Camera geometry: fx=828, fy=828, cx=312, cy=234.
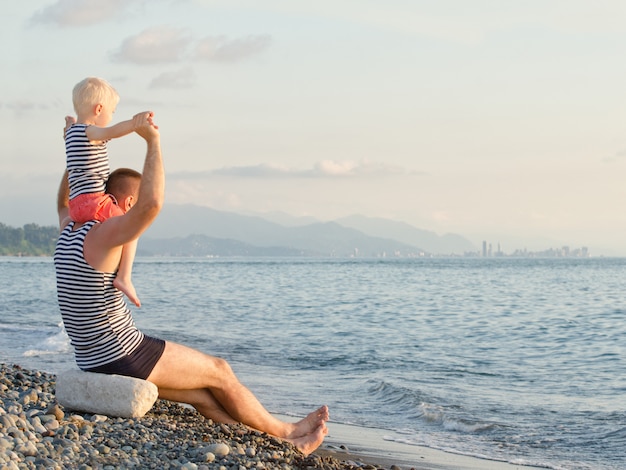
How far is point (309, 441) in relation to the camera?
602cm

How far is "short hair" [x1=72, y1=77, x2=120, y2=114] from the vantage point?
4.81 m

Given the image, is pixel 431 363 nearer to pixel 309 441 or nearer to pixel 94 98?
pixel 309 441

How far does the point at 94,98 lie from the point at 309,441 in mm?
2875

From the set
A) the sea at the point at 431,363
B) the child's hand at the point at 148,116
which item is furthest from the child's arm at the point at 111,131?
the sea at the point at 431,363

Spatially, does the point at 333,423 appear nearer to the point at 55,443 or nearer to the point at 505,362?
the point at 55,443

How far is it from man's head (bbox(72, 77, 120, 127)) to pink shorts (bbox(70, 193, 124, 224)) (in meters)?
0.45

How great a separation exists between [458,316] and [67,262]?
750 inches

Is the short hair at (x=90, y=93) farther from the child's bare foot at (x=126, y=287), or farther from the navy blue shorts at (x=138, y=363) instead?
the navy blue shorts at (x=138, y=363)

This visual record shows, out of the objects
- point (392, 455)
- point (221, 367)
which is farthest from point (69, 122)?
point (392, 455)

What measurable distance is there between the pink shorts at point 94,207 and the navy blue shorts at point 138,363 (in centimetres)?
89

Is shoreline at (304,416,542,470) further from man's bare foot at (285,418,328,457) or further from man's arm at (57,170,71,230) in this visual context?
man's arm at (57,170,71,230)

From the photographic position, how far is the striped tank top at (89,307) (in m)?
4.99

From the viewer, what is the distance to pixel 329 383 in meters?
11.3

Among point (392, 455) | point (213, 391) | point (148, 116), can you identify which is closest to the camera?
point (148, 116)
